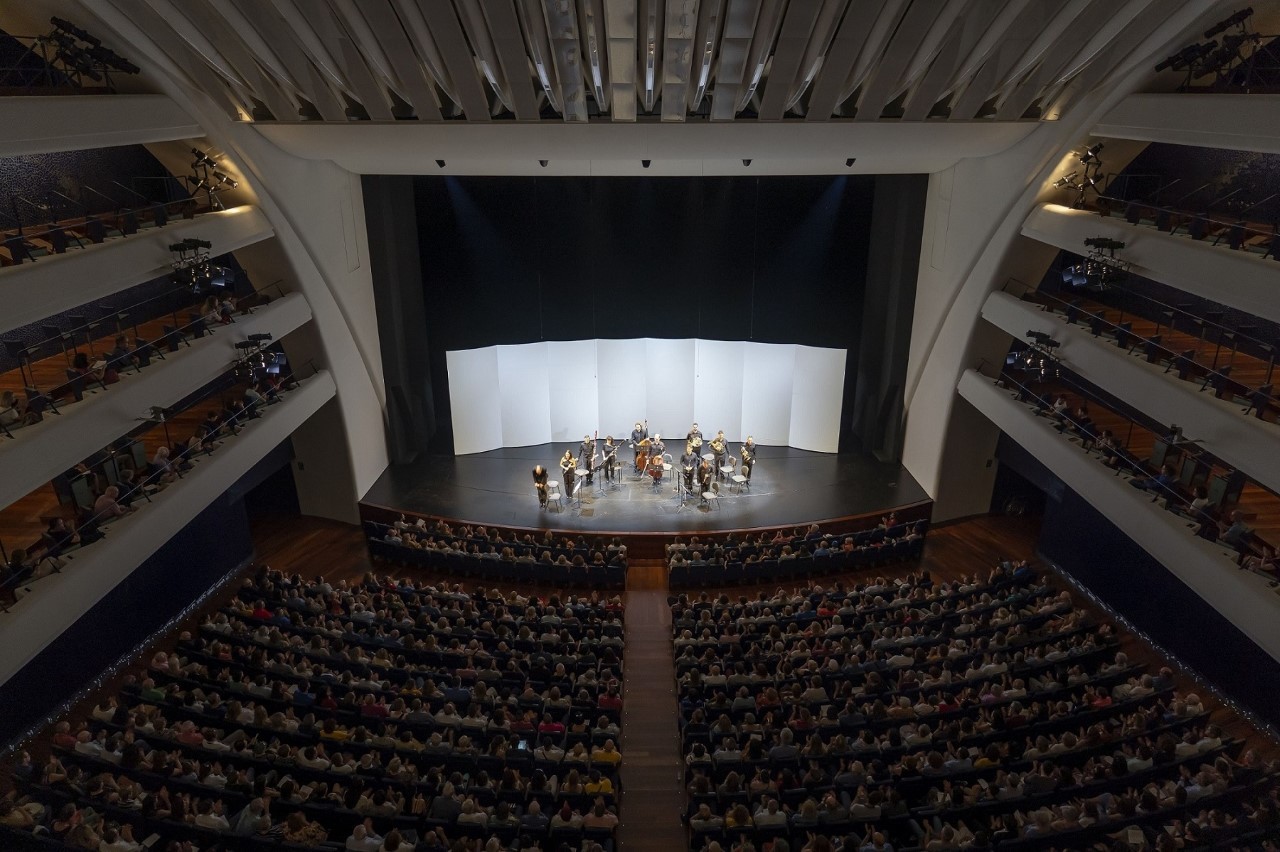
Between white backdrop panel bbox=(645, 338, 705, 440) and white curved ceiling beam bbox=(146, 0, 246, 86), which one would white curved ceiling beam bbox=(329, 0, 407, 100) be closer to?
white curved ceiling beam bbox=(146, 0, 246, 86)

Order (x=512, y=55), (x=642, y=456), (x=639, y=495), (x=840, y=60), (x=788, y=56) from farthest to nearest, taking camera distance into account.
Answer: (x=642, y=456), (x=639, y=495), (x=840, y=60), (x=788, y=56), (x=512, y=55)

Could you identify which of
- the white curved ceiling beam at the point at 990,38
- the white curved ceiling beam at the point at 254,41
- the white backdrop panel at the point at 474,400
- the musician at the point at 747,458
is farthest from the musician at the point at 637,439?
the white curved ceiling beam at the point at 254,41

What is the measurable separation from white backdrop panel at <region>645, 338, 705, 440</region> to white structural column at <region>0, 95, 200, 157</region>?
1080 centimetres

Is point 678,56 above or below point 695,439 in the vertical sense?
above

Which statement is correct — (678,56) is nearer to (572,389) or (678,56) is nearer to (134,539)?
(134,539)

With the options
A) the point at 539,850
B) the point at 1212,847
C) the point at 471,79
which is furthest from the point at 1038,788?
the point at 471,79

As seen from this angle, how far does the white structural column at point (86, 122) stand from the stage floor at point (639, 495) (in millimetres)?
8178

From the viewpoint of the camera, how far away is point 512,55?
35.5 ft

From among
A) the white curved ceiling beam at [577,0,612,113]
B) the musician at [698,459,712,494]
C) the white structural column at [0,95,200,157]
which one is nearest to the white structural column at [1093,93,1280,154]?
the white curved ceiling beam at [577,0,612,113]

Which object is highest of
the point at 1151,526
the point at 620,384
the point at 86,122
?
the point at 86,122

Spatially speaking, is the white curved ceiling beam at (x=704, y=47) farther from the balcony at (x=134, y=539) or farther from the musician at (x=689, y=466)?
the balcony at (x=134, y=539)

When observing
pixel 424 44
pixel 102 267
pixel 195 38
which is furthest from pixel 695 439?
pixel 195 38

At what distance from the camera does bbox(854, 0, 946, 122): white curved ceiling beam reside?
10367 millimetres

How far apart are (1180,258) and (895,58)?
14.9 feet
